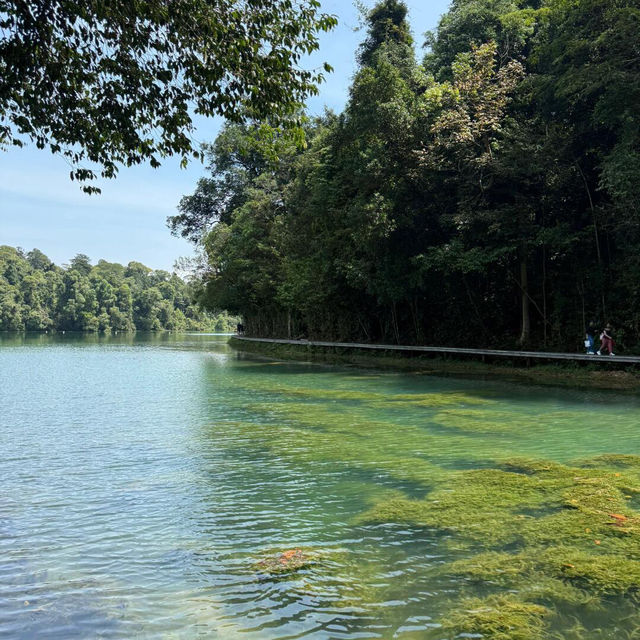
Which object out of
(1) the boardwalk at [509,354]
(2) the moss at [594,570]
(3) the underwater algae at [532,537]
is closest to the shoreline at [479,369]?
(1) the boardwalk at [509,354]

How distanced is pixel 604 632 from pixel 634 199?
14.6m

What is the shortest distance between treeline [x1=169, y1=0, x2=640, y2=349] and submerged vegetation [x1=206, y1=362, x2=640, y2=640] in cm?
783

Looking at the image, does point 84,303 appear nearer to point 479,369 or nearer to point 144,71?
point 479,369

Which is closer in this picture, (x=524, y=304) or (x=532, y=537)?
(x=532, y=537)

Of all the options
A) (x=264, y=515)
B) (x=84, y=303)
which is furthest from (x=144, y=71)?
(x=84, y=303)

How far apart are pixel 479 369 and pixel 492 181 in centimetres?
689

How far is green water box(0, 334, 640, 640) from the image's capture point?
3682 mm

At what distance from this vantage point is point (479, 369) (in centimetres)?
2173

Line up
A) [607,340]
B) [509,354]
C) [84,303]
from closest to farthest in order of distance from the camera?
[607,340] → [509,354] → [84,303]

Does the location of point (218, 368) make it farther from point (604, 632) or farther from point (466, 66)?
point (604, 632)

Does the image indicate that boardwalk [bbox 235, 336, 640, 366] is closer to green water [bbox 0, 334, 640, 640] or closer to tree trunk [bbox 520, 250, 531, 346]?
tree trunk [bbox 520, 250, 531, 346]

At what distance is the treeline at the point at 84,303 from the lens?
9731 centimetres

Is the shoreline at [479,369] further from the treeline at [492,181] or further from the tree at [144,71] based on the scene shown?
the tree at [144,71]

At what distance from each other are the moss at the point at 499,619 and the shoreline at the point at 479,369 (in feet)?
44.9
